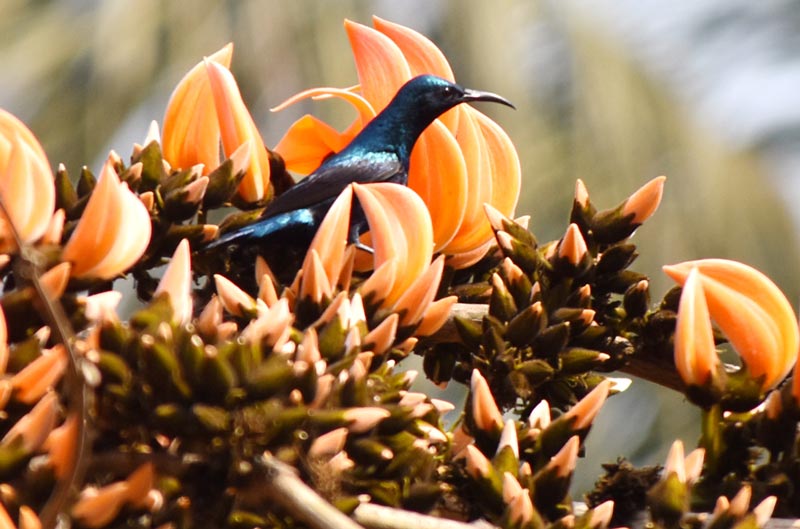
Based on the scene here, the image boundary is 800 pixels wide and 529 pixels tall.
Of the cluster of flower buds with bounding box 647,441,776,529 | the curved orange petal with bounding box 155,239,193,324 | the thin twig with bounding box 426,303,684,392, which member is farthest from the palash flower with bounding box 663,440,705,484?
the curved orange petal with bounding box 155,239,193,324

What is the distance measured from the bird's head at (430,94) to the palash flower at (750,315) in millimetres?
214

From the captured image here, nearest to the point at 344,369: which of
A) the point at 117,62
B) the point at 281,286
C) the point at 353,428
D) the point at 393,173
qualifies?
the point at 353,428

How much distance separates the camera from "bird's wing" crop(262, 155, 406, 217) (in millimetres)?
836

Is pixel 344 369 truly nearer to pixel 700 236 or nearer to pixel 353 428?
pixel 353 428

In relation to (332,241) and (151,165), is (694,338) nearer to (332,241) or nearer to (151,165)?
(332,241)

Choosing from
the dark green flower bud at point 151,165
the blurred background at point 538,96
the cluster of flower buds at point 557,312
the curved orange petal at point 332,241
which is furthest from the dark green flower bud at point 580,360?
the blurred background at point 538,96

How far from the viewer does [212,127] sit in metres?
0.77

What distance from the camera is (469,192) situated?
745 millimetres

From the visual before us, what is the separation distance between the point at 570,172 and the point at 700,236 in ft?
1.81

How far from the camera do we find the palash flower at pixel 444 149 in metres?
0.73

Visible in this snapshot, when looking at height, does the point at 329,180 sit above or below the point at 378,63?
below

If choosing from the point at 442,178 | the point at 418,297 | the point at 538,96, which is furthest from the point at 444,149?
the point at 538,96

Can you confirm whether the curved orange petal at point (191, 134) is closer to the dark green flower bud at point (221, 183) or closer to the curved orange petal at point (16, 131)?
the dark green flower bud at point (221, 183)

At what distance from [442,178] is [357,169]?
31 cm
